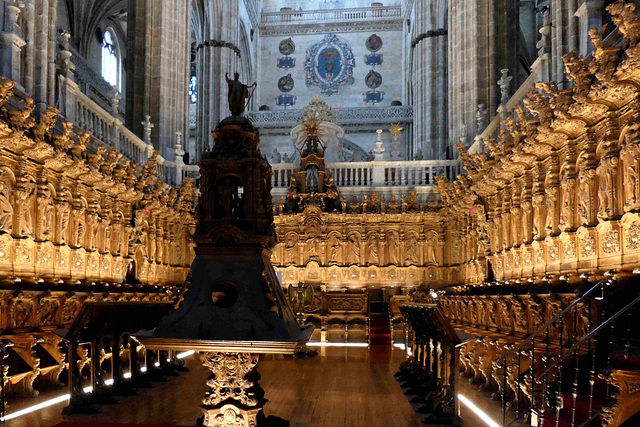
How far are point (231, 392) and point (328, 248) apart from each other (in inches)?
469

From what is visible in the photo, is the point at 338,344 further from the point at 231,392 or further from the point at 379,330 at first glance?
the point at 231,392

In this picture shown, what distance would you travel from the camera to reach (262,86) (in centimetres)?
3628

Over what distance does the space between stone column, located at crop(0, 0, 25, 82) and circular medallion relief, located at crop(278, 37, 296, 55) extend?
92.1ft

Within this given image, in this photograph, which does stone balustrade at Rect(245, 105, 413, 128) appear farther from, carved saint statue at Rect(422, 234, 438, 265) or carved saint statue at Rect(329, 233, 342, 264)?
carved saint statue at Rect(422, 234, 438, 265)

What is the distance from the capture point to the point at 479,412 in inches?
241

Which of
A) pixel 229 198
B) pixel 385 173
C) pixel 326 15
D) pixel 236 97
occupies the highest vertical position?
pixel 326 15

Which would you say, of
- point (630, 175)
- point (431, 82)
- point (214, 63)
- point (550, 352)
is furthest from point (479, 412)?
point (214, 63)

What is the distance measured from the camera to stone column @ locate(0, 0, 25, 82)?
29.9ft

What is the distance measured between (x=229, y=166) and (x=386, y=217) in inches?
456

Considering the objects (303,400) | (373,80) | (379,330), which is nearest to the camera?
(303,400)

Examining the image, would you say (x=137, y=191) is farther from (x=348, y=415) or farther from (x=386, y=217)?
(x=348, y=415)

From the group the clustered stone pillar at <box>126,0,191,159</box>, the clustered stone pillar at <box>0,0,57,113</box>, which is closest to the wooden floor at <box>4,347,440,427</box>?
the clustered stone pillar at <box>0,0,57,113</box>

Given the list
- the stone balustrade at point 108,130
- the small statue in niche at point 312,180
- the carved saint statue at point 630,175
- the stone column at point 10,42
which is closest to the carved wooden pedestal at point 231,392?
the carved saint statue at point 630,175

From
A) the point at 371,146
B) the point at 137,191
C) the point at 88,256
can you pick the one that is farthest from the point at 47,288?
the point at 371,146
